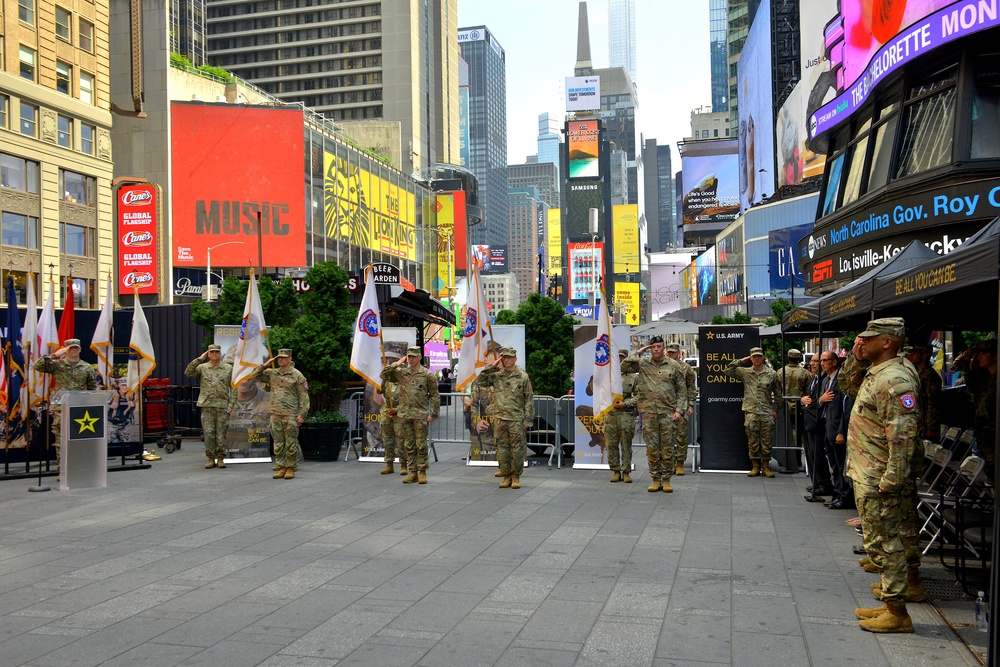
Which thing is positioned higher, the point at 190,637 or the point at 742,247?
the point at 742,247

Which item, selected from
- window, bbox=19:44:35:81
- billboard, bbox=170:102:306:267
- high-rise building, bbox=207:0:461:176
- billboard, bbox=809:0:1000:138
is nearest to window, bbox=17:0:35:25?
window, bbox=19:44:35:81

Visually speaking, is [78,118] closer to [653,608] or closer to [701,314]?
[653,608]

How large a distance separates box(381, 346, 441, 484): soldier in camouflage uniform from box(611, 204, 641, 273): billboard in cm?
14534

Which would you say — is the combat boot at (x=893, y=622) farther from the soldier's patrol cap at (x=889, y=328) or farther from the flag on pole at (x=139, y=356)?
the flag on pole at (x=139, y=356)

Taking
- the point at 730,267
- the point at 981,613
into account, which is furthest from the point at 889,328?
the point at 730,267

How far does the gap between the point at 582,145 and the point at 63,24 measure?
486 ft

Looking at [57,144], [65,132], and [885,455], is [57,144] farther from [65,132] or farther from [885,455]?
[885,455]

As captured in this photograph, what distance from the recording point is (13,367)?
13.6 meters

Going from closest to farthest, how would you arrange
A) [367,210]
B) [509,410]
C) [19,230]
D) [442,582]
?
[442,582] → [509,410] → [19,230] → [367,210]

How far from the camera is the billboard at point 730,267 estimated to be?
69875 mm

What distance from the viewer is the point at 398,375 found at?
44.7 feet

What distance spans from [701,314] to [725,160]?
29.7 metres

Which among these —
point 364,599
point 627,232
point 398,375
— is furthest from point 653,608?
point 627,232

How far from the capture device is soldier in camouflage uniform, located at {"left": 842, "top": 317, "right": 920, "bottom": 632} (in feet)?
18.9
